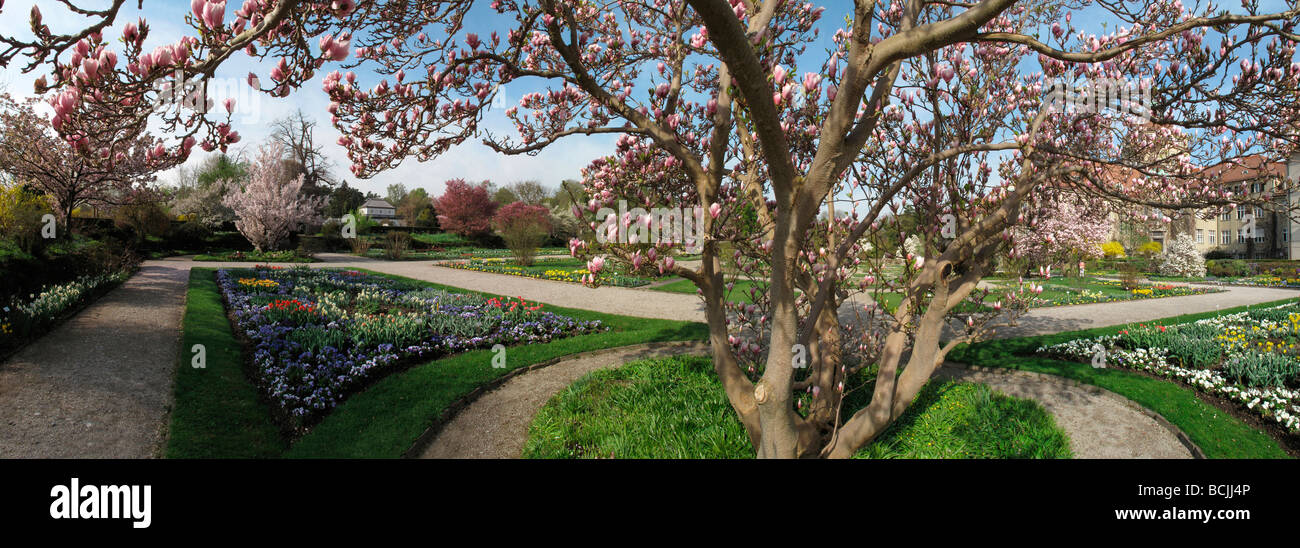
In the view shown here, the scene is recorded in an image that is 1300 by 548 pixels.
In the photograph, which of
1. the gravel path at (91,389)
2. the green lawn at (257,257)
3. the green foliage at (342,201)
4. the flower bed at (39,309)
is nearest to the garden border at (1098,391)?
the gravel path at (91,389)

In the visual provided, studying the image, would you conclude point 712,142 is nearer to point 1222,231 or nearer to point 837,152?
point 837,152

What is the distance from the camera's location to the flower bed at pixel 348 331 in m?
5.55

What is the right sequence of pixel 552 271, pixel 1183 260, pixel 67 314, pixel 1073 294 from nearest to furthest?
pixel 67 314 < pixel 1073 294 < pixel 552 271 < pixel 1183 260

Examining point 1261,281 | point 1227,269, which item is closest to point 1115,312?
point 1261,281

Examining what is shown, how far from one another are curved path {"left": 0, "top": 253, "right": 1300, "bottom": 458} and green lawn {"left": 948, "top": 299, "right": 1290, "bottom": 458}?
2416mm

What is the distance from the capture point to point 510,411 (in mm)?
5176

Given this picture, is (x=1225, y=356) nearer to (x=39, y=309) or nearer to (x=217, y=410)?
(x=217, y=410)

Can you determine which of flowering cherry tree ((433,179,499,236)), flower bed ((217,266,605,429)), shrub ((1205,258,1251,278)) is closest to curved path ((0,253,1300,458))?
flower bed ((217,266,605,429))

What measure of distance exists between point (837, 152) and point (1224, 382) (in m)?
6.99

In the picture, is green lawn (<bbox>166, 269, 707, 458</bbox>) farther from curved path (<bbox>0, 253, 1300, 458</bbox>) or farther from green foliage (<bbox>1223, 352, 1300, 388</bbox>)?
green foliage (<bbox>1223, 352, 1300, 388</bbox>)

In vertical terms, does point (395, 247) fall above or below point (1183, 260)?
above

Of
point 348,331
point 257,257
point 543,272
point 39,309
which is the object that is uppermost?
point 257,257

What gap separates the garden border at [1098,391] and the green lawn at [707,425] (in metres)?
0.99

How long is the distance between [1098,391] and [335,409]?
8551 millimetres
